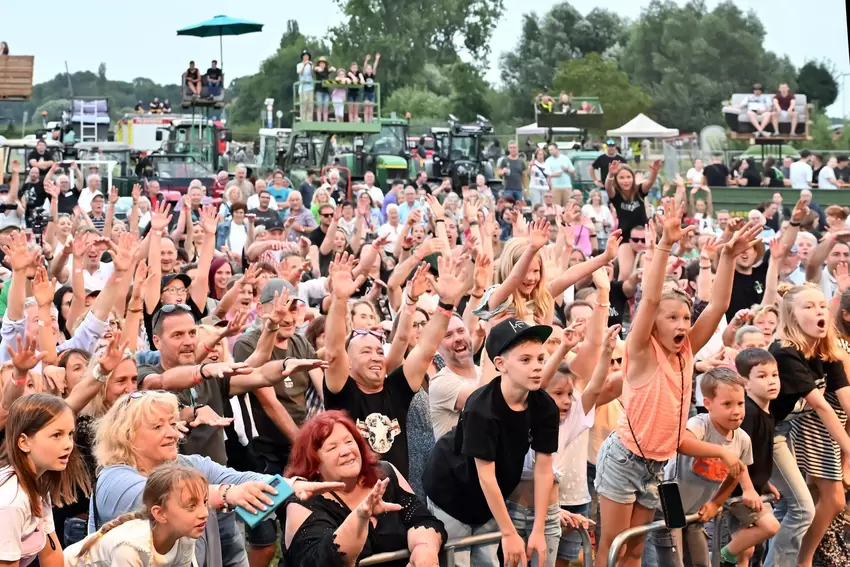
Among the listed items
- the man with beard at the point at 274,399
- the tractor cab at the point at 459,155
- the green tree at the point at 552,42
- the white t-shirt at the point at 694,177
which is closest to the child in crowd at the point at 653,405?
the man with beard at the point at 274,399

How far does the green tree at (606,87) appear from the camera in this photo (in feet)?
249

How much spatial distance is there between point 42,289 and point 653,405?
3.23m

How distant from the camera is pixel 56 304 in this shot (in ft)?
30.7

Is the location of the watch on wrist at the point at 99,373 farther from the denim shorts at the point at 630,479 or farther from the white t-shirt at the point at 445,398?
the denim shorts at the point at 630,479

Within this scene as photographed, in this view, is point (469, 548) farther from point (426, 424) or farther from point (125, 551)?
point (125, 551)

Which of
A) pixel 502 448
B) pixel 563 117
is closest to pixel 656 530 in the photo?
pixel 502 448

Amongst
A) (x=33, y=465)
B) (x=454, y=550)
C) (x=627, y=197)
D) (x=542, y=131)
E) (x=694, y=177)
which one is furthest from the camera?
(x=542, y=131)

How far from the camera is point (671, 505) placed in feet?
19.0

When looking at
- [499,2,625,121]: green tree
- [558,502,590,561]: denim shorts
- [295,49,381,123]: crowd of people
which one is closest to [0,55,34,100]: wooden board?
[295,49,381,123]: crowd of people

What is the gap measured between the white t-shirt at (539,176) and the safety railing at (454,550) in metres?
18.3

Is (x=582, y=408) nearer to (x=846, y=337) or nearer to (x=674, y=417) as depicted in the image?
(x=674, y=417)

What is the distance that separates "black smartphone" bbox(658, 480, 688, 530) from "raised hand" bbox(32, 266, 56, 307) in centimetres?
330

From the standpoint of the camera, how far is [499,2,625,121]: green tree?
94.9m

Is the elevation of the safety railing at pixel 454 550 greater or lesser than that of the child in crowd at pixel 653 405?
lesser
